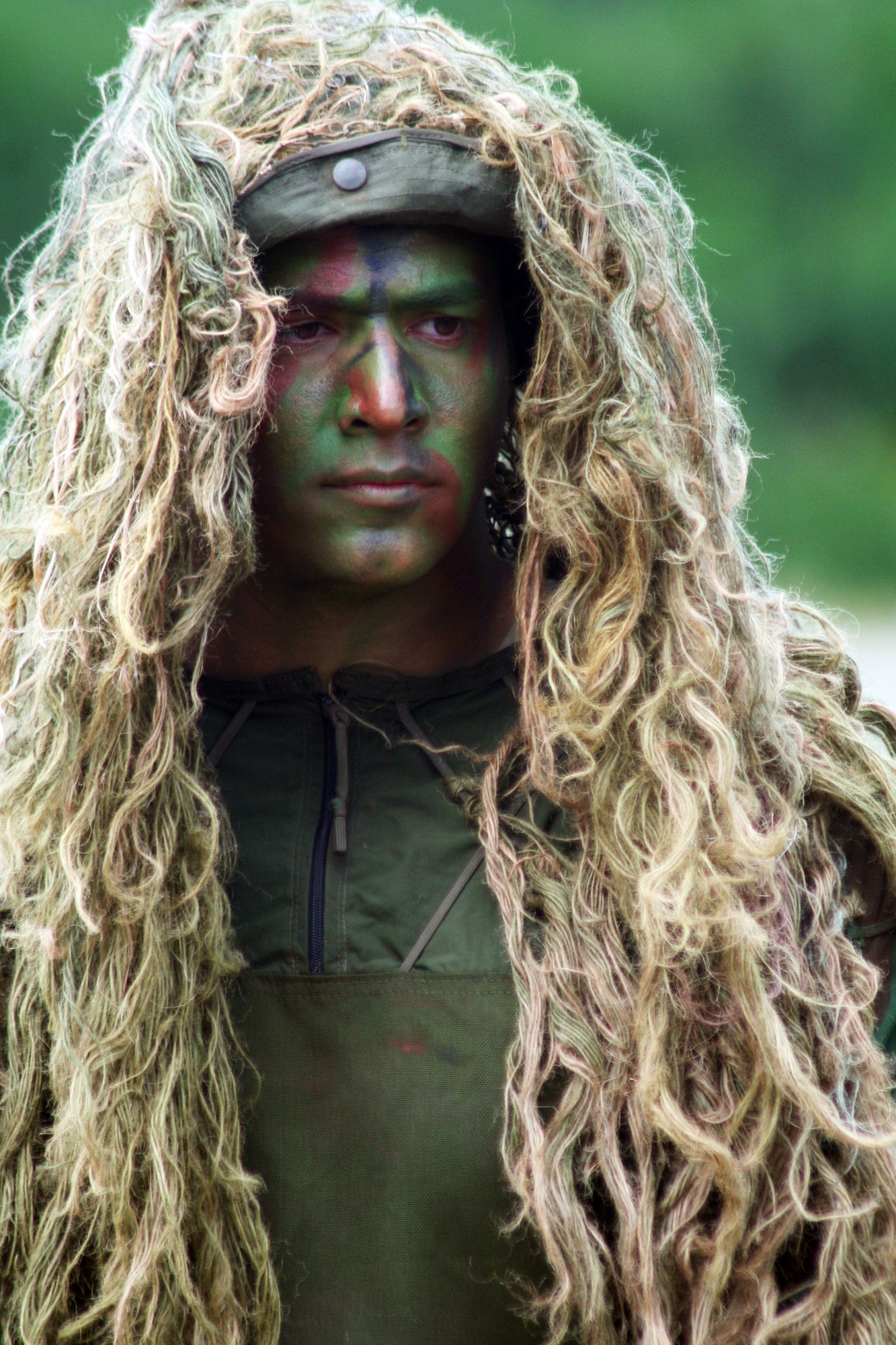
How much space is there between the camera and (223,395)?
1425 mm

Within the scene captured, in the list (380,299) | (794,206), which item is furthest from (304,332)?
(794,206)

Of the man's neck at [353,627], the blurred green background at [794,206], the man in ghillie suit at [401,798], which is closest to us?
the man in ghillie suit at [401,798]

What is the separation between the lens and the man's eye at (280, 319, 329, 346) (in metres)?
1.52

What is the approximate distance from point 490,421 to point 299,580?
242 millimetres

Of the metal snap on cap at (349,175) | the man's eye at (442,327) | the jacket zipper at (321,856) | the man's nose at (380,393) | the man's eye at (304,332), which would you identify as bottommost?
the jacket zipper at (321,856)

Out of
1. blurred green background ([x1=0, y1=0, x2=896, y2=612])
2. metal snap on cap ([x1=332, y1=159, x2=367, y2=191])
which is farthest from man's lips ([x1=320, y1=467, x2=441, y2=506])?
blurred green background ([x1=0, y1=0, x2=896, y2=612])

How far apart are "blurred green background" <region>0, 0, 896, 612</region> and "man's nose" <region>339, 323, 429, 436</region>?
3338mm

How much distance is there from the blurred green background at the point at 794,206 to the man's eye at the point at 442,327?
10.7 ft

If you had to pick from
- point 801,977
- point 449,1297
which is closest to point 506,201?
point 801,977

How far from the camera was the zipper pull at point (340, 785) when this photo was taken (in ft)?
4.95

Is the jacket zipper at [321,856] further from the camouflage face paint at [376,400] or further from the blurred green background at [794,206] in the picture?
the blurred green background at [794,206]

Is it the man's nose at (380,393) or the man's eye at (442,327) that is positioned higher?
the man's eye at (442,327)

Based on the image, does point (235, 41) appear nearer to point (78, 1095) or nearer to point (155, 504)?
point (155, 504)

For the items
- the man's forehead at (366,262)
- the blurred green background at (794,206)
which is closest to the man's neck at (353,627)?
the man's forehead at (366,262)
